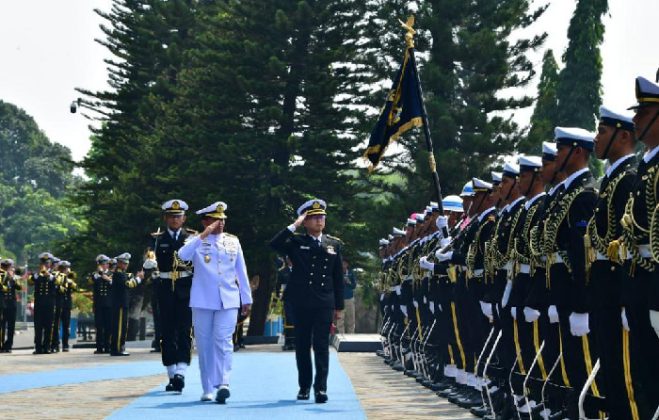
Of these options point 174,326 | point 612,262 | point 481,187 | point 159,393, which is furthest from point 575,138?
point 159,393

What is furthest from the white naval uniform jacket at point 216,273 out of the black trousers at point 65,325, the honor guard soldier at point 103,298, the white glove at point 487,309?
the black trousers at point 65,325


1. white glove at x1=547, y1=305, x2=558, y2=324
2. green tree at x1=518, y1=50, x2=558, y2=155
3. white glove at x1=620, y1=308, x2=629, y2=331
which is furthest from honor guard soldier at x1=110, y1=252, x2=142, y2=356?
white glove at x1=620, y1=308, x2=629, y2=331

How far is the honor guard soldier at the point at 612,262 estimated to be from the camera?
8227 millimetres

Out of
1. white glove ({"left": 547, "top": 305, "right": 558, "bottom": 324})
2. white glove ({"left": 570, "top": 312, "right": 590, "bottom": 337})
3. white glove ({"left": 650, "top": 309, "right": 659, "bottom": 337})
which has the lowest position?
white glove ({"left": 650, "top": 309, "right": 659, "bottom": 337})

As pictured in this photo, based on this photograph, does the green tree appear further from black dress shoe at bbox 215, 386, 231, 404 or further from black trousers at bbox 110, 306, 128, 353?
black dress shoe at bbox 215, 386, 231, 404

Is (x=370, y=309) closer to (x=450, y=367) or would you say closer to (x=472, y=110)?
(x=472, y=110)

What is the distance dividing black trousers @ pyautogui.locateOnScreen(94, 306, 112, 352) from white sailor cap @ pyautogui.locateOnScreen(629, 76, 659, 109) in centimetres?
2398

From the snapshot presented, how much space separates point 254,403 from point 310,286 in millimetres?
1361

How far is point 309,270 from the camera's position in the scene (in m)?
15.0

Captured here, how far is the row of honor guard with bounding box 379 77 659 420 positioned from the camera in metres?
7.93

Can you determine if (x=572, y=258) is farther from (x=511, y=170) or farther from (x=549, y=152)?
(x=511, y=170)

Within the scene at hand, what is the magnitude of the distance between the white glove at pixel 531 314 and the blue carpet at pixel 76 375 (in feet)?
27.1

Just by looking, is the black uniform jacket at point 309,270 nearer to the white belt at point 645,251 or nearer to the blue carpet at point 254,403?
the blue carpet at point 254,403

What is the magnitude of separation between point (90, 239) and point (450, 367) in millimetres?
38513
